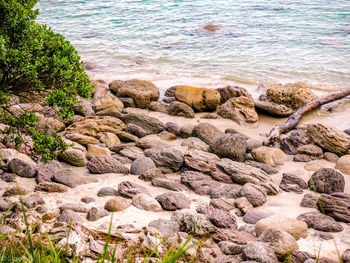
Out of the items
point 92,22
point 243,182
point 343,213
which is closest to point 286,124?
point 243,182

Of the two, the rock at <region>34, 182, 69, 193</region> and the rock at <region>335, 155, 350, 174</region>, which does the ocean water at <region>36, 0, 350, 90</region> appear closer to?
the rock at <region>335, 155, 350, 174</region>

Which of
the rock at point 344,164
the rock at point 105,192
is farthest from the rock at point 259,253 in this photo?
the rock at point 344,164

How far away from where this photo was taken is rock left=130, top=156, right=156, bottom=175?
22.7 ft

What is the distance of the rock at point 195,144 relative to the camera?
801 centimetres

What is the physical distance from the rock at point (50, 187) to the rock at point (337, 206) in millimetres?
3847

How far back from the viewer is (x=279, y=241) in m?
4.61

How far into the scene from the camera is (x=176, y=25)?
21.6m

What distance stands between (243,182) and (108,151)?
272 cm

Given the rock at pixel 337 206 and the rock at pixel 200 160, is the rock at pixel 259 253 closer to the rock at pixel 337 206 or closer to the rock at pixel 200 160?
the rock at pixel 337 206

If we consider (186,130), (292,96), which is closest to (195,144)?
(186,130)

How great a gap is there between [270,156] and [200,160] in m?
1.48

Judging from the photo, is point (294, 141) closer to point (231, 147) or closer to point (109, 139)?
point (231, 147)

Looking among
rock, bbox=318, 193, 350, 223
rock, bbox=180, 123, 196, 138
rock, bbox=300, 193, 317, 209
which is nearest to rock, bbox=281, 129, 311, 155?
rock, bbox=180, 123, 196, 138

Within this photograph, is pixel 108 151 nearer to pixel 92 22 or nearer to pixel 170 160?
pixel 170 160
